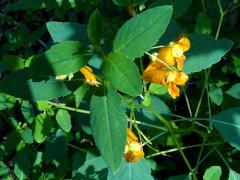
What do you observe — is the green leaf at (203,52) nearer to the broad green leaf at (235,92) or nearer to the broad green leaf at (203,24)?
the broad green leaf at (203,24)

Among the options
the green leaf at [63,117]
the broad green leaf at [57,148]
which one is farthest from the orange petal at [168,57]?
the broad green leaf at [57,148]

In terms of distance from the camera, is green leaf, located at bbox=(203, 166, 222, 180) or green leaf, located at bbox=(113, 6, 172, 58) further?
green leaf, located at bbox=(203, 166, 222, 180)

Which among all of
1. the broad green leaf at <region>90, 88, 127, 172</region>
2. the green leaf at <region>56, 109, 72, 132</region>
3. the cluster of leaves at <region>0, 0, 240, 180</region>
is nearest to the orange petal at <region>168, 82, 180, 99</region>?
the cluster of leaves at <region>0, 0, 240, 180</region>

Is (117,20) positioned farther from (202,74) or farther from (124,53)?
(124,53)

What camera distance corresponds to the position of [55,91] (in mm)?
1500

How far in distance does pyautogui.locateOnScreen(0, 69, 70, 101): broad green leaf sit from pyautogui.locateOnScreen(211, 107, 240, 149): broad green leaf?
62 centimetres

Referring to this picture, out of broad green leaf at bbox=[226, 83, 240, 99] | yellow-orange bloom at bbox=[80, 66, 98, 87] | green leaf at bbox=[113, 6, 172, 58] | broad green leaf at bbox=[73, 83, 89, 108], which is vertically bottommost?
broad green leaf at bbox=[226, 83, 240, 99]

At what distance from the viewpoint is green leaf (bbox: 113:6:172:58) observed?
121 centimetres

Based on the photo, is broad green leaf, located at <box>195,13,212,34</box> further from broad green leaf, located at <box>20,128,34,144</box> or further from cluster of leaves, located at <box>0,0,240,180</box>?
broad green leaf, located at <box>20,128,34,144</box>

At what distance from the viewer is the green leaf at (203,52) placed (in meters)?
1.64

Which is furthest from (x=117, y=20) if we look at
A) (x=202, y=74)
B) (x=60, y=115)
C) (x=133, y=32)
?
(x=133, y=32)

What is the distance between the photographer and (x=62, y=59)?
4.09ft

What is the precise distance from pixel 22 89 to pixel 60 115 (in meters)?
0.43

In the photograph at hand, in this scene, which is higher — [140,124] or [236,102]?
[140,124]
